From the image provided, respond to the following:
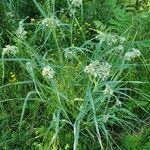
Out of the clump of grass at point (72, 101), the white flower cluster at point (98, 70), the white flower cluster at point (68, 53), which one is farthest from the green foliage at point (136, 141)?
the white flower cluster at point (68, 53)

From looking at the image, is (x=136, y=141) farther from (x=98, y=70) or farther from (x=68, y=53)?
(x=68, y=53)

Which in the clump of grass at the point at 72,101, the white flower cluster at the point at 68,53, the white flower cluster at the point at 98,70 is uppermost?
the white flower cluster at the point at 98,70

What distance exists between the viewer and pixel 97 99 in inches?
116

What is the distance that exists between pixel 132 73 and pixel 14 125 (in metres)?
0.90

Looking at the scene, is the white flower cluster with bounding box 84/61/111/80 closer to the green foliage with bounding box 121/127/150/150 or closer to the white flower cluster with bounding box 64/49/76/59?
the white flower cluster with bounding box 64/49/76/59

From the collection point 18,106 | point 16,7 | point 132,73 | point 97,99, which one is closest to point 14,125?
point 18,106

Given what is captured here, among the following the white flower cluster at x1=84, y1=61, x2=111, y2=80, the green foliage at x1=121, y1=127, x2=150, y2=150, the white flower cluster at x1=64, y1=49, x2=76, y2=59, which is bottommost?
the green foliage at x1=121, y1=127, x2=150, y2=150

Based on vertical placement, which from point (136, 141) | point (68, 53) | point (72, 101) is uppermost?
point (68, 53)

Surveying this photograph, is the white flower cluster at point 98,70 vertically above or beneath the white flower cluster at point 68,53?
above

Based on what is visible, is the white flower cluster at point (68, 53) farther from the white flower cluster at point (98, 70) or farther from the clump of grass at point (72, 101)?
the white flower cluster at point (98, 70)

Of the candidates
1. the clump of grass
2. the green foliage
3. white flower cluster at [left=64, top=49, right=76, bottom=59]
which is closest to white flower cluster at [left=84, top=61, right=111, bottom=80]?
the clump of grass

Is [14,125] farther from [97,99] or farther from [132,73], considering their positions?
[132,73]

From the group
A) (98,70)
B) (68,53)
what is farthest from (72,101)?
(98,70)

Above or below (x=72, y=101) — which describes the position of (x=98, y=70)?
above
